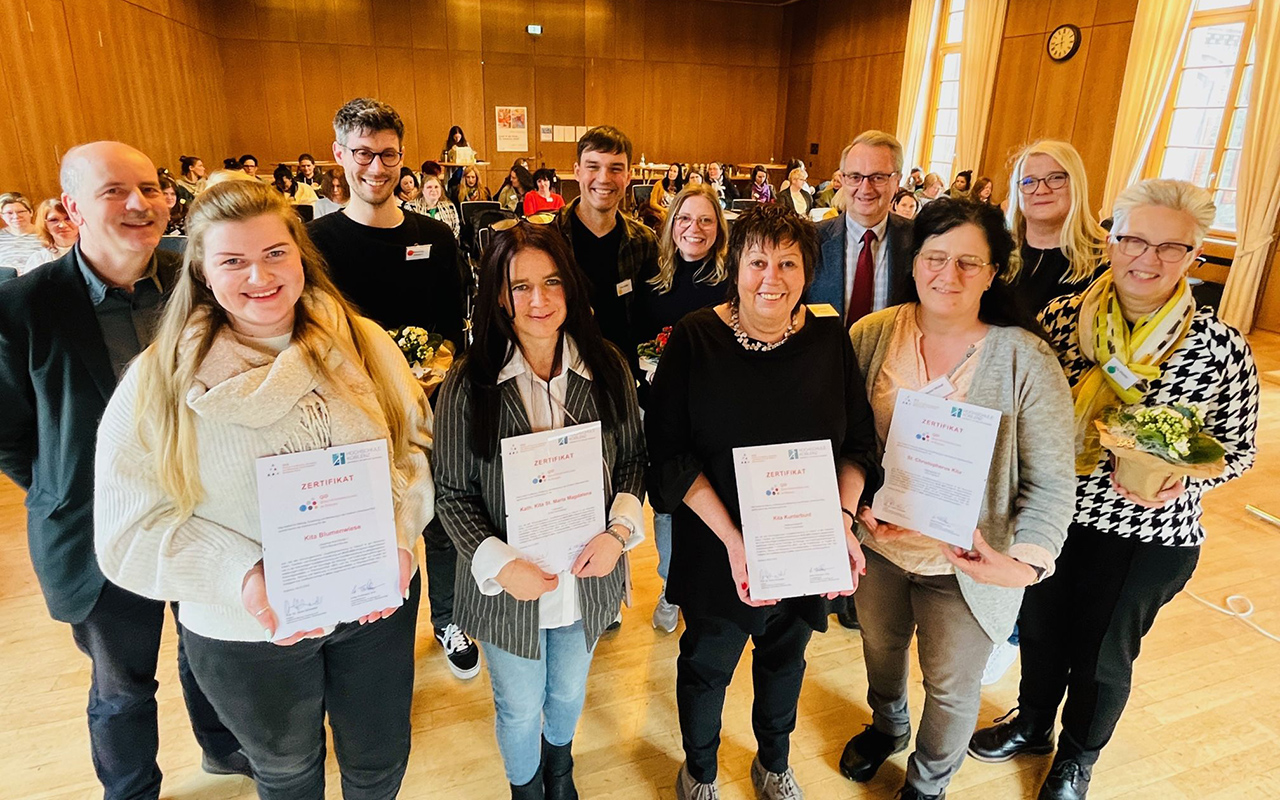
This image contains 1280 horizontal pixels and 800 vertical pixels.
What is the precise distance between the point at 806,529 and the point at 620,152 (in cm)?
173

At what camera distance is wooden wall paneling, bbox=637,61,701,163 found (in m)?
14.9

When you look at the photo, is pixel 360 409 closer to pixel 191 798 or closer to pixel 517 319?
pixel 517 319

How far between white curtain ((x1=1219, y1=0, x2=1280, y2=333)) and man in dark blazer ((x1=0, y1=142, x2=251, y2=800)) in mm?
9453

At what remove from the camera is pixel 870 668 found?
2.09 metres

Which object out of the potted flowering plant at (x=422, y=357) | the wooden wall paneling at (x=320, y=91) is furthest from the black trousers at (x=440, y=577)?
the wooden wall paneling at (x=320, y=91)

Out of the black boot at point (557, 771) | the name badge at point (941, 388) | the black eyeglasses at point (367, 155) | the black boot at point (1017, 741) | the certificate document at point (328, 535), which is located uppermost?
the black eyeglasses at point (367, 155)

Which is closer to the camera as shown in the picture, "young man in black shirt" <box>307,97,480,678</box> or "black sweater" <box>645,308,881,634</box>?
"black sweater" <box>645,308,881,634</box>

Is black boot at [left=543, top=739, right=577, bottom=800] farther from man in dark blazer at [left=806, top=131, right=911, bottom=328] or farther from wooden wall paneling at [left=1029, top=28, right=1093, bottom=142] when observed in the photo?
wooden wall paneling at [left=1029, top=28, right=1093, bottom=142]

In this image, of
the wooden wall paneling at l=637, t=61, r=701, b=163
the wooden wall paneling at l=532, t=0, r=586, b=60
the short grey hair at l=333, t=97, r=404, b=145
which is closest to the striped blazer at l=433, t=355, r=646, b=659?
the short grey hair at l=333, t=97, r=404, b=145

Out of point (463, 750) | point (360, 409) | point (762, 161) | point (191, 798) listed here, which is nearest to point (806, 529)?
point (360, 409)

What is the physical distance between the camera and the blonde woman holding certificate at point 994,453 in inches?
62.4

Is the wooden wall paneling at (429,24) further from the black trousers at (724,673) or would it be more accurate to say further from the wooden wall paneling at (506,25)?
the black trousers at (724,673)

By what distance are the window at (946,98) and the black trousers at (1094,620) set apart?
34.1 feet

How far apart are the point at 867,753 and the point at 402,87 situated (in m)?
14.4
